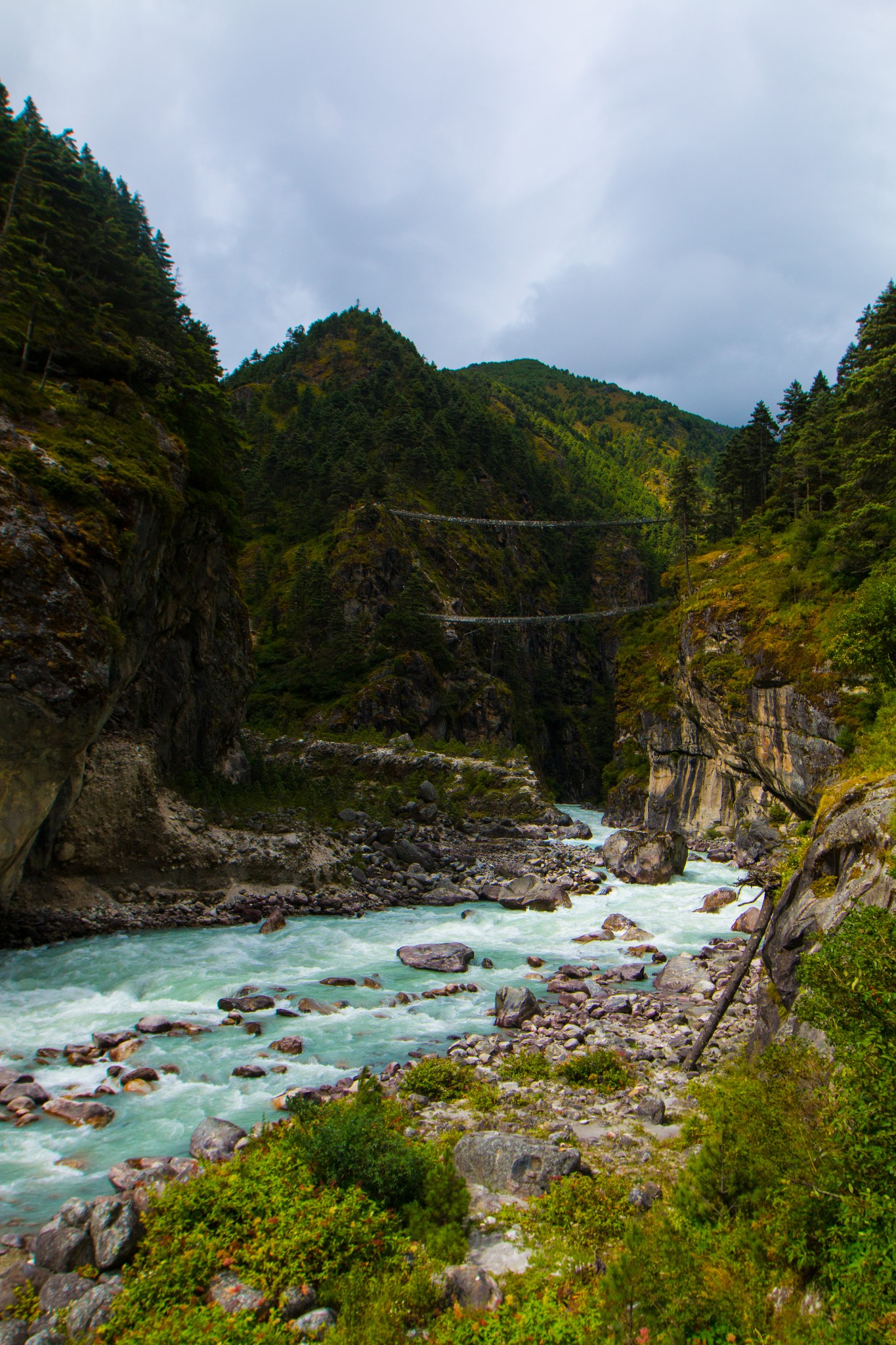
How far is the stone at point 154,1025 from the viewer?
13.5 metres

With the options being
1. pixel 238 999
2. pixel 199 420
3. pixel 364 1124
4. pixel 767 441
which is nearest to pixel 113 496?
pixel 199 420

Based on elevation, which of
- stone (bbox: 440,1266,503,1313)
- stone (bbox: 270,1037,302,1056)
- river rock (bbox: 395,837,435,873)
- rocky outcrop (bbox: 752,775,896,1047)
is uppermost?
rocky outcrop (bbox: 752,775,896,1047)

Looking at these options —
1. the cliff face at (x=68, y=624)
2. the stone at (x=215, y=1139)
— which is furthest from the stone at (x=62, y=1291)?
the cliff face at (x=68, y=624)

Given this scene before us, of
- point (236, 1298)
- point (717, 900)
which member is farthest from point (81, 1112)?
point (717, 900)

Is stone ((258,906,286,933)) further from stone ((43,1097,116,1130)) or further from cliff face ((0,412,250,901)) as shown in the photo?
stone ((43,1097,116,1130))

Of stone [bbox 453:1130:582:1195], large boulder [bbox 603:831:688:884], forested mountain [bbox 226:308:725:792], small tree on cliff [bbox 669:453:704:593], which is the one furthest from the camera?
forested mountain [bbox 226:308:725:792]

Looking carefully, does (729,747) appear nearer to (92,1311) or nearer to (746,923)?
(746,923)

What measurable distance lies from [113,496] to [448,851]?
25.0 meters

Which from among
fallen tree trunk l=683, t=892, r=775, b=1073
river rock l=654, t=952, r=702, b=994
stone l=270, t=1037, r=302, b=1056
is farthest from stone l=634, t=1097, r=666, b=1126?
river rock l=654, t=952, r=702, b=994

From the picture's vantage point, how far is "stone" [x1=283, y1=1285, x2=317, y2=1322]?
609cm

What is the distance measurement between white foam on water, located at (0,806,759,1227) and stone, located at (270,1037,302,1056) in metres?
0.17

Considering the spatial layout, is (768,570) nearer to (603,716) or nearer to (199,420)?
(199,420)

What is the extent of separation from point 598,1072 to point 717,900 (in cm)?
1663

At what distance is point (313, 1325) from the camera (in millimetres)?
5969
